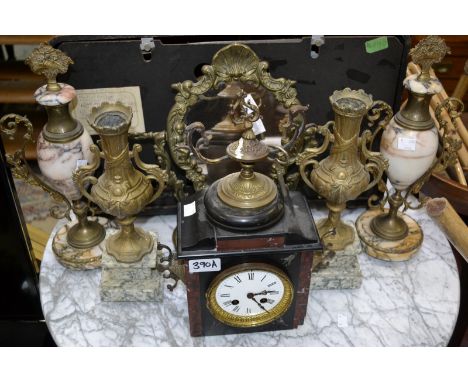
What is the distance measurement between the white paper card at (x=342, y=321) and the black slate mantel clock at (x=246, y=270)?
0.44ft

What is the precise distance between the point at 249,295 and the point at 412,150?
69 centimetres

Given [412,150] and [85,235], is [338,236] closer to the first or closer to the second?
[412,150]

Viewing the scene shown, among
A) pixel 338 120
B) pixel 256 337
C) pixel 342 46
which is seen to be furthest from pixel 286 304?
pixel 342 46

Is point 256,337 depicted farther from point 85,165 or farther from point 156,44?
point 156,44

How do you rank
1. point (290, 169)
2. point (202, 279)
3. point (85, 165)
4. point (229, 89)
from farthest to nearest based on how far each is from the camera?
1. point (290, 169)
2. point (229, 89)
3. point (85, 165)
4. point (202, 279)

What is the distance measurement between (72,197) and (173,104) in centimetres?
47

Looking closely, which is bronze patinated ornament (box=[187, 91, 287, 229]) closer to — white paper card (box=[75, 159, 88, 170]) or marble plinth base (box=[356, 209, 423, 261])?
white paper card (box=[75, 159, 88, 170])

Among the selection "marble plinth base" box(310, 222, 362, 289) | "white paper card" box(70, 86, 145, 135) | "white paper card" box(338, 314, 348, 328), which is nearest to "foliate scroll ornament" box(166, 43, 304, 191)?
"white paper card" box(70, 86, 145, 135)

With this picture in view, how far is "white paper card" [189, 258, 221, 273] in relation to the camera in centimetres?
144

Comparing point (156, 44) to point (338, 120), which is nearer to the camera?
point (338, 120)

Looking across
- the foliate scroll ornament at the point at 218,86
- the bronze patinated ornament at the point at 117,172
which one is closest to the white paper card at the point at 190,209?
the bronze patinated ornament at the point at 117,172

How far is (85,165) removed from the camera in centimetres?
161

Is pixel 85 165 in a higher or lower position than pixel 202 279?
higher

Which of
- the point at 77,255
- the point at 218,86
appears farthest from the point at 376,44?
the point at 77,255
